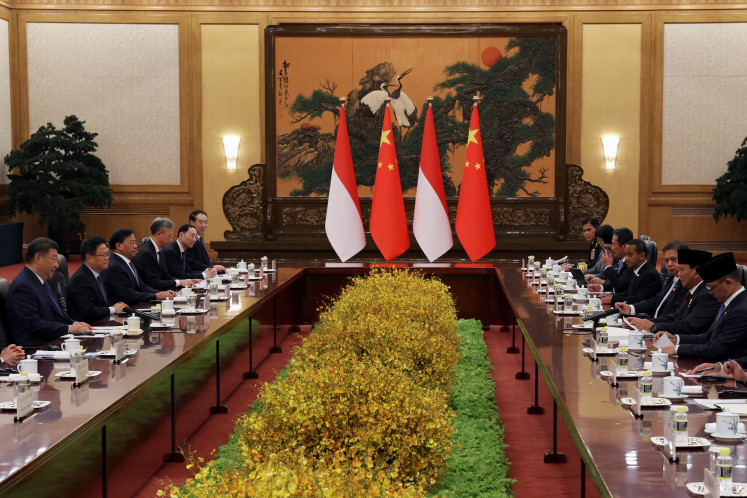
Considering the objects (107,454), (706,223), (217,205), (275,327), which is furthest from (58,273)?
(706,223)

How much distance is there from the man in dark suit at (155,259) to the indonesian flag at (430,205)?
3.28 meters

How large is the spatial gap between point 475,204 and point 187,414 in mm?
5695

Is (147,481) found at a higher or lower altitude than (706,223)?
lower

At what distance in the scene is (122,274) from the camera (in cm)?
659

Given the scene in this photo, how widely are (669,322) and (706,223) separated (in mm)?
8744

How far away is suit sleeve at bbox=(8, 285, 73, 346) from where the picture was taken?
4.92 metres

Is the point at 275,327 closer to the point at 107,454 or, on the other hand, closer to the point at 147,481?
the point at 147,481

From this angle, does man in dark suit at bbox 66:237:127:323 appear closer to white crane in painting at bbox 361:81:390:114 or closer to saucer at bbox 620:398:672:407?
saucer at bbox 620:398:672:407

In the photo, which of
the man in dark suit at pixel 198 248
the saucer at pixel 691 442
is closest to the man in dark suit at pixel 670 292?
the saucer at pixel 691 442

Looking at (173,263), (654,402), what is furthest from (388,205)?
(654,402)

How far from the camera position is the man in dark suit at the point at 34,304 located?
4.93 m

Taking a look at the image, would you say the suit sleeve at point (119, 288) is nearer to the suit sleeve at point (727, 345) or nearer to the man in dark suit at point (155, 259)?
the man in dark suit at point (155, 259)

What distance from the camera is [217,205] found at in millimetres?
13719

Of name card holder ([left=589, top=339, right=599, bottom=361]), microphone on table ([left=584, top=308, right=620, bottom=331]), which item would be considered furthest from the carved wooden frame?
name card holder ([left=589, top=339, right=599, bottom=361])
